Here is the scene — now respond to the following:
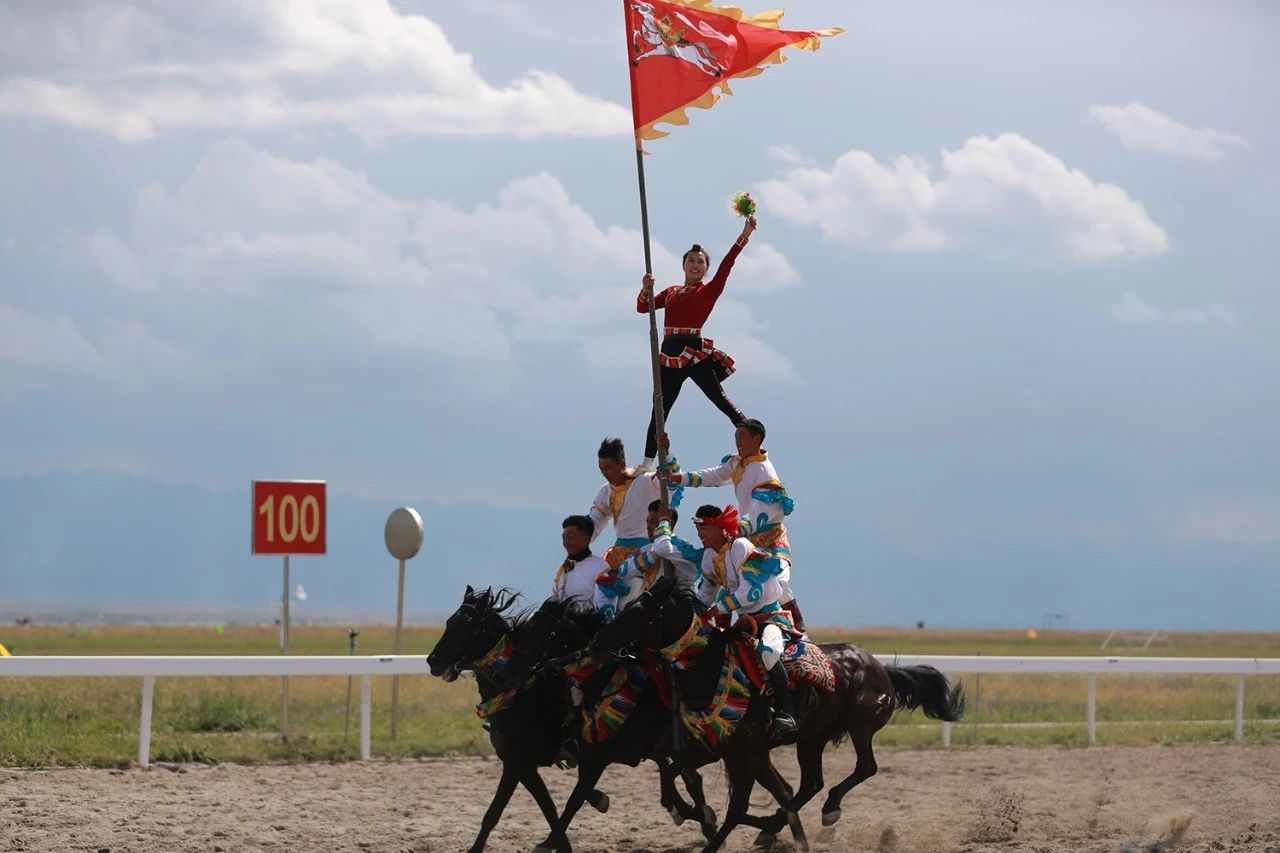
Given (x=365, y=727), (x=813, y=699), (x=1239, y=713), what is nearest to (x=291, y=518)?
(x=365, y=727)

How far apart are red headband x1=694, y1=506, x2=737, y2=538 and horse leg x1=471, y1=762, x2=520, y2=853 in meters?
2.16

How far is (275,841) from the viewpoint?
1140cm

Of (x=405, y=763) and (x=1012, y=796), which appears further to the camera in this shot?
(x=405, y=763)

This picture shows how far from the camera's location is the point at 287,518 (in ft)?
59.3

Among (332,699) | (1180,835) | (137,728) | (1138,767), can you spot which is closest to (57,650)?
(332,699)

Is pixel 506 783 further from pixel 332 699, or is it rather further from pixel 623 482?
pixel 332 699

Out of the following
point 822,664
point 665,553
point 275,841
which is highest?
point 665,553

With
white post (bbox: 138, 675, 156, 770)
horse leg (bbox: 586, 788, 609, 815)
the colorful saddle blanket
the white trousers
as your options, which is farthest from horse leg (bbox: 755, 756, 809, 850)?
Result: white post (bbox: 138, 675, 156, 770)

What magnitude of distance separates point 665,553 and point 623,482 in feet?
3.14

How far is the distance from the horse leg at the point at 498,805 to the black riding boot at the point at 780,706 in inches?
72.6

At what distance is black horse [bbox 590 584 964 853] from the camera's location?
1043cm

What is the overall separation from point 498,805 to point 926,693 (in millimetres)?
4404

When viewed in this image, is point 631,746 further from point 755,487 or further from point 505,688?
point 755,487

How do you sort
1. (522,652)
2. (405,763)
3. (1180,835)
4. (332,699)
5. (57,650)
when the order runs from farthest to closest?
(57,650) < (332,699) < (405,763) < (1180,835) < (522,652)
